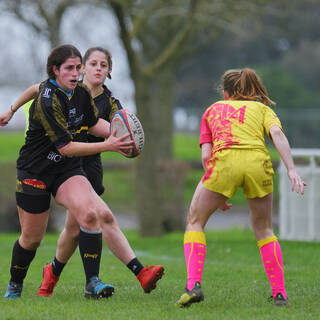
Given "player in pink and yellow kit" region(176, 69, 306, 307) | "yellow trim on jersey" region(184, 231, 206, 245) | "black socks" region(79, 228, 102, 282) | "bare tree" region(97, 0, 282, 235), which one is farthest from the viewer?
"bare tree" region(97, 0, 282, 235)

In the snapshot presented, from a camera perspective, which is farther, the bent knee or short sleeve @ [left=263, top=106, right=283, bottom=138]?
the bent knee

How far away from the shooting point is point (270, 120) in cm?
547

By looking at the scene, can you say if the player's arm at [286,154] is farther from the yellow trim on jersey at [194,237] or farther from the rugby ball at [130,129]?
the rugby ball at [130,129]

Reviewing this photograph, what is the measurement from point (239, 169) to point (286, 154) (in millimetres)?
350

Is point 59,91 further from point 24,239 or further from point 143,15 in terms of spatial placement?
point 143,15

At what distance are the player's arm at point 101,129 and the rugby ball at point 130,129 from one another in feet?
1.60

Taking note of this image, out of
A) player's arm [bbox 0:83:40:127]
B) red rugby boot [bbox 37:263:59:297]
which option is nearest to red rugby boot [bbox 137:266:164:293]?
red rugby boot [bbox 37:263:59:297]

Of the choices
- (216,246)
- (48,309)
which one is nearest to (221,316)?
(48,309)

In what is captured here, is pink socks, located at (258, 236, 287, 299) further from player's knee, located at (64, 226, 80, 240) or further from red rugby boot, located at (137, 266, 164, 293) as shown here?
player's knee, located at (64, 226, 80, 240)

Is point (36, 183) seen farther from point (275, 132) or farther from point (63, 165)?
point (275, 132)

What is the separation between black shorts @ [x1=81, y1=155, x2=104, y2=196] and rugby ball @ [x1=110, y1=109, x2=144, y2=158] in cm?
91

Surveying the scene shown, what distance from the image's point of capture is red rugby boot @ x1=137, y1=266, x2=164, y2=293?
593cm

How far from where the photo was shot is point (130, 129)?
5.52m

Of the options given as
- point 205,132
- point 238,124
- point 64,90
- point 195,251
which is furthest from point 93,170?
point 238,124
